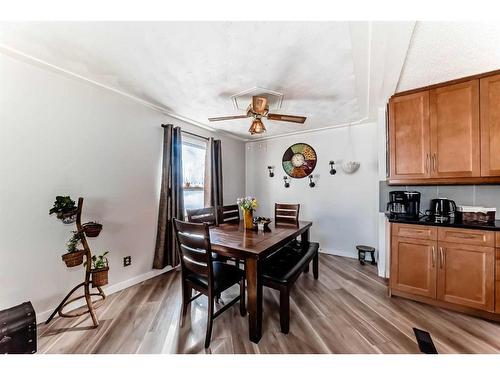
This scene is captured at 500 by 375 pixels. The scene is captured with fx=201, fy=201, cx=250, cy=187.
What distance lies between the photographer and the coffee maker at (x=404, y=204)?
2.40 metres

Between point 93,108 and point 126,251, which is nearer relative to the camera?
point 93,108

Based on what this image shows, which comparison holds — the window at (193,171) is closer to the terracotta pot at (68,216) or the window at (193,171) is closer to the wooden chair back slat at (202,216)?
the wooden chair back slat at (202,216)

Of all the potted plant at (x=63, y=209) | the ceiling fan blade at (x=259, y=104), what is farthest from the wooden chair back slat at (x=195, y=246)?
the ceiling fan blade at (x=259, y=104)

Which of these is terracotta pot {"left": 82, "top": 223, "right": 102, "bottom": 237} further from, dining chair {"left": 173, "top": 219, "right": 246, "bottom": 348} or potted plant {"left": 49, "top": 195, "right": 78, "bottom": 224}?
dining chair {"left": 173, "top": 219, "right": 246, "bottom": 348}

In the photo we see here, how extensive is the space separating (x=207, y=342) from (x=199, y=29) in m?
2.28

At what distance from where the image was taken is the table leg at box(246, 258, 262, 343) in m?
1.57

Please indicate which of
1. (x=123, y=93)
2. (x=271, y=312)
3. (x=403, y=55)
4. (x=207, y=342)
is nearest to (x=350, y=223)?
(x=271, y=312)

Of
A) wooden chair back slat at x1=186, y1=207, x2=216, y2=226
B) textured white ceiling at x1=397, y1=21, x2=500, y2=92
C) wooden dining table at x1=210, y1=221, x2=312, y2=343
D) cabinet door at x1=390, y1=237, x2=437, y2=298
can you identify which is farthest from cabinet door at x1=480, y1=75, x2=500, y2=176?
wooden chair back slat at x1=186, y1=207, x2=216, y2=226

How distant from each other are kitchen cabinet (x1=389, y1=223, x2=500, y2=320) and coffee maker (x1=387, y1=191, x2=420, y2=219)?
36 centimetres

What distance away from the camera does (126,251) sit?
2447 millimetres

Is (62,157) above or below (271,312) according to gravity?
above
